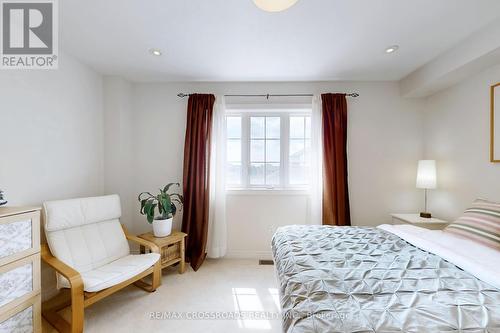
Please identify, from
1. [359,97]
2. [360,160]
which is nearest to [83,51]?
[359,97]

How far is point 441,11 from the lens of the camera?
1.57m

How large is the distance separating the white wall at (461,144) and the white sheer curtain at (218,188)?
2.87 metres

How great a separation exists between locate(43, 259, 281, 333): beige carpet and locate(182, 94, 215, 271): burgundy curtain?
1.60 ft

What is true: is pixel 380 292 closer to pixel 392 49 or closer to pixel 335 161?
pixel 335 161

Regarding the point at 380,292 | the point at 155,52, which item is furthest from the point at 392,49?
the point at 155,52

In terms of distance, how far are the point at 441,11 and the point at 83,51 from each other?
11.1 feet

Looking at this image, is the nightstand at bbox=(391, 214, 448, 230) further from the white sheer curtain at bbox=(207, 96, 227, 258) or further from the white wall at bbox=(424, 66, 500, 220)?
the white sheer curtain at bbox=(207, 96, 227, 258)

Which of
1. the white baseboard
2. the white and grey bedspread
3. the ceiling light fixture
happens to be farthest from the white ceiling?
the white baseboard

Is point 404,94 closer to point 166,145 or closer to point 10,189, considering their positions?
point 166,145

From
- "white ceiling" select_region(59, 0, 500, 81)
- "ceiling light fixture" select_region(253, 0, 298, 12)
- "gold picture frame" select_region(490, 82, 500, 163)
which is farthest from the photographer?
"gold picture frame" select_region(490, 82, 500, 163)

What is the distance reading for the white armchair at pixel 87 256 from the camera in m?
1.65

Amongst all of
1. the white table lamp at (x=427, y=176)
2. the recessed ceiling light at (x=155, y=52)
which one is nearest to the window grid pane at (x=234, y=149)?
the recessed ceiling light at (x=155, y=52)

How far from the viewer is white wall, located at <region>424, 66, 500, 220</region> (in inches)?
80.7

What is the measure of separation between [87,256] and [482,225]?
3611 millimetres
